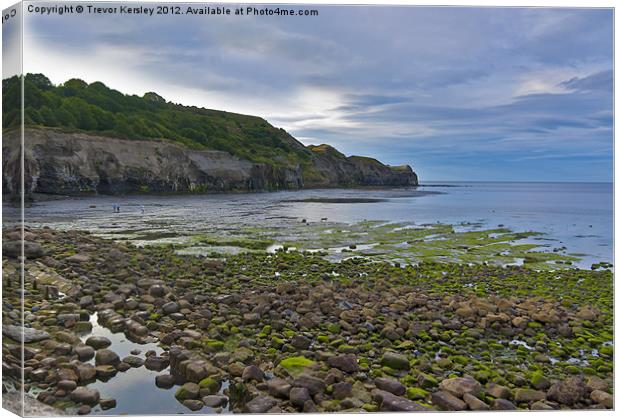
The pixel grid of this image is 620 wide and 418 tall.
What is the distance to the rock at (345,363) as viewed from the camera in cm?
532

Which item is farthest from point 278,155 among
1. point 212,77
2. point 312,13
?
point 312,13

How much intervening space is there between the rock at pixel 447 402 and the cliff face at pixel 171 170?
4219mm

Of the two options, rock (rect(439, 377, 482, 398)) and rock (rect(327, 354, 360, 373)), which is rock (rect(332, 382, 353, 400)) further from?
rock (rect(439, 377, 482, 398))

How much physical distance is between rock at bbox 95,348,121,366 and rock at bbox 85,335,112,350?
9.8 inches

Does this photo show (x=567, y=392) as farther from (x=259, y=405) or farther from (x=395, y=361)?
(x=259, y=405)

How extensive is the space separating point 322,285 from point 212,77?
3.85 meters

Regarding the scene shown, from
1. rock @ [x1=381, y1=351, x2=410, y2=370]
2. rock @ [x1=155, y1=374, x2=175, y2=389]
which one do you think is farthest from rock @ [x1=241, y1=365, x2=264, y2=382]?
rock @ [x1=381, y1=351, x2=410, y2=370]

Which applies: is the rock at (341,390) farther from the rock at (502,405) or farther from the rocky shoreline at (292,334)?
the rock at (502,405)

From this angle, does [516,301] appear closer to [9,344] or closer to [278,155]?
[278,155]

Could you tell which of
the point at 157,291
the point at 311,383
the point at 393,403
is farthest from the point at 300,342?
the point at 157,291

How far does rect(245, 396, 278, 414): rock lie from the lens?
16.0 feet

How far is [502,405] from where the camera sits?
4.91 m

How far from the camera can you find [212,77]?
256 inches

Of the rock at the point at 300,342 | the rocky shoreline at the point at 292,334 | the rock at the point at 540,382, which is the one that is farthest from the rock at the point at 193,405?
the rock at the point at 540,382
